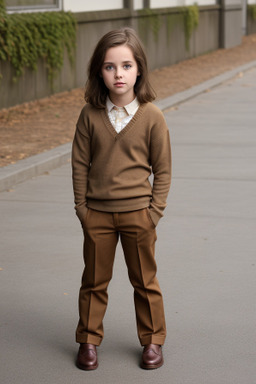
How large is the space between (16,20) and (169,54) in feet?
30.3

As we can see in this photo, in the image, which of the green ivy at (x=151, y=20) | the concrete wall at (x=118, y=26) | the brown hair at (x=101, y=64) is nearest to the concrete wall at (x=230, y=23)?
the concrete wall at (x=118, y=26)

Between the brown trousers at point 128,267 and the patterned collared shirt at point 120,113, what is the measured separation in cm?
38

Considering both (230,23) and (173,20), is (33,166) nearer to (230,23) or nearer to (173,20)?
(173,20)

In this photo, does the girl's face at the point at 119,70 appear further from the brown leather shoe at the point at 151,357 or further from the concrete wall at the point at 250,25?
the concrete wall at the point at 250,25

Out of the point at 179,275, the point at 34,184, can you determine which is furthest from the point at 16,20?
the point at 179,275

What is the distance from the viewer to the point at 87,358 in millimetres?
3963

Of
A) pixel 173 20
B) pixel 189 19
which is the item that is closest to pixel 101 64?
pixel 173 20

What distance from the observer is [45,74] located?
15.1 meters

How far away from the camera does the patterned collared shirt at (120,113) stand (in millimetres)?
3822

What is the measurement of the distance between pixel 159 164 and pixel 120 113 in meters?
0.28

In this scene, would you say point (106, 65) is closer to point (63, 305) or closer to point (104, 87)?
point (104, 87)

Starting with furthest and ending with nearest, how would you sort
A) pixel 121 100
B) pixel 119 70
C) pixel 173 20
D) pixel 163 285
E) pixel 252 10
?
pixel 252 10, pixel 173 20, pixel 163 285, pixel 121 100, pixel 119 70

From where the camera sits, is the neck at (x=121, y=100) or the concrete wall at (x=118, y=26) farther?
the concrete wall at (x=118, y=26)

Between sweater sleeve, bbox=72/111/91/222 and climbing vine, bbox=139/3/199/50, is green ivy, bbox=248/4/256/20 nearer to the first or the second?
climbing vine, bbox=139/3/199/50
